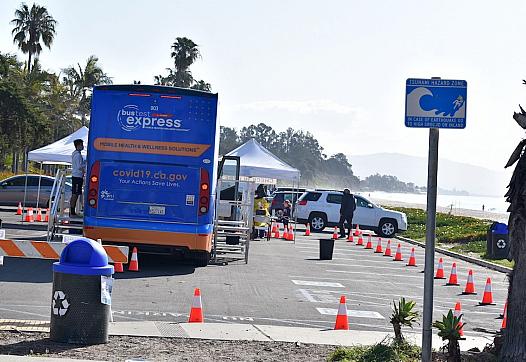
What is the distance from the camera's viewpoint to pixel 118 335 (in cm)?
1022

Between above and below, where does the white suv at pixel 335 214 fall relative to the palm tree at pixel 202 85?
below

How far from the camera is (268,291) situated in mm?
15602

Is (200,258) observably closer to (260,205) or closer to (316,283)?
(316,283)

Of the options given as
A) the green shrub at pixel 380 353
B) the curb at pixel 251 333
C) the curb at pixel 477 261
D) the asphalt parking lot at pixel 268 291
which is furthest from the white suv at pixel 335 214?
the green shrub at pixel 380 353

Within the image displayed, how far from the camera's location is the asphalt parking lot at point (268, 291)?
12570 millimetres

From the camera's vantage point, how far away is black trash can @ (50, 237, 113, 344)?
9.38 m

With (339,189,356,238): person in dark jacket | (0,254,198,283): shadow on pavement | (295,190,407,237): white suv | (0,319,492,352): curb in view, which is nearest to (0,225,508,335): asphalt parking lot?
(0,254,198,283): shadow on pavement

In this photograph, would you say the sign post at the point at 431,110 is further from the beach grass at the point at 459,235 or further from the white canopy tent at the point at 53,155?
the white canopy tent at the point at 53,155

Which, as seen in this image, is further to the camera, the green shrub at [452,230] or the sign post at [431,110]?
the green shrub at [452,230]

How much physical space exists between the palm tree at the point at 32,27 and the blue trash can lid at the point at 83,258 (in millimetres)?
69784

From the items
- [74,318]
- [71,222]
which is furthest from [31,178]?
[74,318]

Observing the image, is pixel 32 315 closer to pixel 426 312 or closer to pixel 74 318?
pixel 74 318

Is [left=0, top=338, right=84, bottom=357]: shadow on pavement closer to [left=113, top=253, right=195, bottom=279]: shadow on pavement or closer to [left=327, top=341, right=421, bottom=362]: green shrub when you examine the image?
[left=327, top=341, right=421, bottom=362]: green shrub

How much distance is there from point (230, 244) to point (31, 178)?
49.4ft
